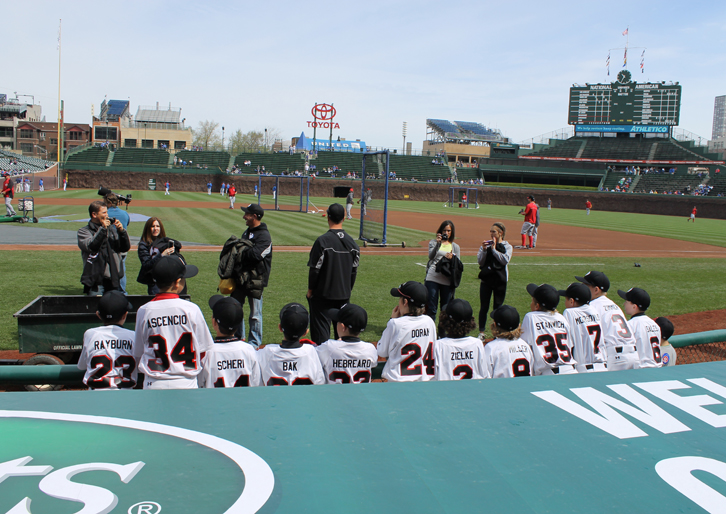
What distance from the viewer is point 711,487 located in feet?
7.47

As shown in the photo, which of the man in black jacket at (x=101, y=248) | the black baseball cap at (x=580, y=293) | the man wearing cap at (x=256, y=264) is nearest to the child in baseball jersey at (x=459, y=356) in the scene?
the black baseball cap at (x=580, y=293)

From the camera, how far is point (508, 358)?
4492mm

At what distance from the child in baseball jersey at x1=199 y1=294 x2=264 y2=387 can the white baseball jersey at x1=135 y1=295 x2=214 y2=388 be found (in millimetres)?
146

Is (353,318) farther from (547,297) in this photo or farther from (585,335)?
(585,335)

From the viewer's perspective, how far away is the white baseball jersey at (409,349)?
4.42 meters

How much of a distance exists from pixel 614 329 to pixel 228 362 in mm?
3601

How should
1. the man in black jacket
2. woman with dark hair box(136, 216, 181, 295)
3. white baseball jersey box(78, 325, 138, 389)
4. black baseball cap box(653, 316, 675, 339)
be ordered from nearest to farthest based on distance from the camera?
1. white baseball jersey box(78, 325, 138, 389)
2. black baseball cap box(653, 316, 675, 339)
3. woman with dark hair box(136, 216, 181, 295)
4. the man in black jacket

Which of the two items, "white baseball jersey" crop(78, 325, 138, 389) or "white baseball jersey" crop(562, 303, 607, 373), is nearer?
"white baseball jersey" crop(78, 325, 138, 389)

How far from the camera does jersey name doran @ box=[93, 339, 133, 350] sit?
13.4 feet

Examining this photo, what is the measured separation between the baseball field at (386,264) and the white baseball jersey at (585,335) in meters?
3.70

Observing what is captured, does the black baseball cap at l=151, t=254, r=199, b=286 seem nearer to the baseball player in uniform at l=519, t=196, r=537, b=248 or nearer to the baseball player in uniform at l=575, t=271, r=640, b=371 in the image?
the baseball player in uniform at l=575, t=271, r=640, b=371

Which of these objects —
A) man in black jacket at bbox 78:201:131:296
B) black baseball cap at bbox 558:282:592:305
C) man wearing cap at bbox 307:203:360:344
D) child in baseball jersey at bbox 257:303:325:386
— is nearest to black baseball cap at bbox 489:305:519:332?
black baseball cap at bbox 558:282:592:305

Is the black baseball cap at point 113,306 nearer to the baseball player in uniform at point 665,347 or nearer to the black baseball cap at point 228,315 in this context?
the black baseball cap at point 228,315

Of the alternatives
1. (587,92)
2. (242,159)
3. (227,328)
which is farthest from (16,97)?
(227,328)
